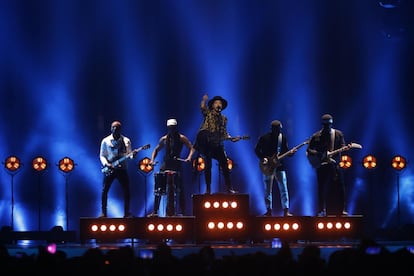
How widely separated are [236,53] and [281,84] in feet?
4.16

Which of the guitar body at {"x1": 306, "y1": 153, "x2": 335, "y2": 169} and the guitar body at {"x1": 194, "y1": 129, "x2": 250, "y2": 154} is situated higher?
the guitar body at {"x1": 194, "y1": 129, "x2": 250, "y2": 154}

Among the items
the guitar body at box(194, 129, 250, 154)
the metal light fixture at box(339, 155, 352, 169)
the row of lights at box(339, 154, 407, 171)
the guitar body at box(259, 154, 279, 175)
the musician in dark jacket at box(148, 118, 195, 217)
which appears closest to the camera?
the guitar body at box(194, 129, 250, 154)

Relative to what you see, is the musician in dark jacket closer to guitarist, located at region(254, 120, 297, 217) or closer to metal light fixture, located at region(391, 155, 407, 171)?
guitarist, located at region(254, 120, 297, 217)

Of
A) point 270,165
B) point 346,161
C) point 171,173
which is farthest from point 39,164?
point 346,161

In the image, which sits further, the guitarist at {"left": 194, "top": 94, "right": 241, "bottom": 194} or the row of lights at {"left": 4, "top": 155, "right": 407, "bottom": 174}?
the row of lights at {"left": 4, "top": 155, "right": 407, "bottom": 174}

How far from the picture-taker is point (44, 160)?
664 inches

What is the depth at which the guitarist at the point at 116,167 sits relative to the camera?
1461cm

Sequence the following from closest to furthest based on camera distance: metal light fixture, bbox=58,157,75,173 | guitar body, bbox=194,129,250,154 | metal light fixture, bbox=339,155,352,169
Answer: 1. guitar body, bbox=194,129,250,154
2. metal light fixture, bbox=58,157,75,173
3. metal light fixture, bbox=339,155,352,169

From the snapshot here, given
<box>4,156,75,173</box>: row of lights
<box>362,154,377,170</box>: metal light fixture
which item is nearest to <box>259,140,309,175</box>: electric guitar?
<box>362,154,377,170</box>: metal light fixture

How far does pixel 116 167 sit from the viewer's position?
47.8 feet

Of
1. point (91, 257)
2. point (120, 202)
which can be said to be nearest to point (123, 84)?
point (120, 202)

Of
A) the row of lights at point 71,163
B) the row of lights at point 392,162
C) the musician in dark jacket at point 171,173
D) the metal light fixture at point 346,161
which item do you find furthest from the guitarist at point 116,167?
the metal light fixture at point 346,161

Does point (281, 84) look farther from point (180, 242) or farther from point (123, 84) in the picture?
point (180, 242)

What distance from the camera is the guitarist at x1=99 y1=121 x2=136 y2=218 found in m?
14.6
